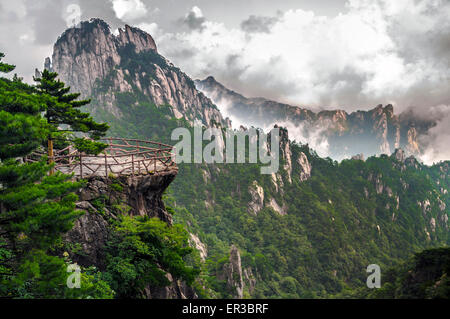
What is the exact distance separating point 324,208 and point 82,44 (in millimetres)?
128391

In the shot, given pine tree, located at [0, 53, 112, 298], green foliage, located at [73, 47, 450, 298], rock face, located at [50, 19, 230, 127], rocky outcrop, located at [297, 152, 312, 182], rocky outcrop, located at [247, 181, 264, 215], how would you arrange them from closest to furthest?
pine tree, located at [0, 53, 112, 298]
green foliage, located at [73, 47, 450, 298]
rocky outcrop, located at [247, 181, 264, 215]
rock face, located at [50, 19, 230, 127]
rocky outcrop, located at [297, 152, 312, 182]

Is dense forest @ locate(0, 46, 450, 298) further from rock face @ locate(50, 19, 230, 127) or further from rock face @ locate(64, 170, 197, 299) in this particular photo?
rock face @ locate(50, 19, 230, 127)

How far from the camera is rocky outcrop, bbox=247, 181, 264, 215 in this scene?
10684cm

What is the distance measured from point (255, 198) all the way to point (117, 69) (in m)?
89.5

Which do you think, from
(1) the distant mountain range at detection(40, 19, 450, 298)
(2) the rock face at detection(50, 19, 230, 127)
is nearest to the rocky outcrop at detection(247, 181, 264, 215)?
(1) the distant mountain range at detection(40, 19, 450, 298)

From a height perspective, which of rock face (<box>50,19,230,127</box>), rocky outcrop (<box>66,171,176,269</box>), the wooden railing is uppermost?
rock face (<box>50,19,230,127</box>)

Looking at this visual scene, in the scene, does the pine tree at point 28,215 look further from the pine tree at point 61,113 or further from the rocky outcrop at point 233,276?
the rocky outcrop at point 233,276

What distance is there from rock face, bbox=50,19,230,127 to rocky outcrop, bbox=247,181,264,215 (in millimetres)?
32631

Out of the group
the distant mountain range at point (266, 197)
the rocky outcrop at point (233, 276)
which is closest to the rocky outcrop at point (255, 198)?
the distant mountain range at point (266, 197)

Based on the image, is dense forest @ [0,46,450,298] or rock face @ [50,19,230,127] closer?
dense forest @ [0,46,450,298]

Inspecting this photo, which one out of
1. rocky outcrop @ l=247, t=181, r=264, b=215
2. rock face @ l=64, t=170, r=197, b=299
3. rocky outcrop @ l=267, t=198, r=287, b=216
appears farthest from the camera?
rocky outcrop @ l=267, t=198, r=287, b=216

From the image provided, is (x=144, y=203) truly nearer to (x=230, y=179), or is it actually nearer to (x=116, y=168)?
(x=116, y=168)

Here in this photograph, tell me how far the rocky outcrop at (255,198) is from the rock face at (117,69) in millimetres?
32631
